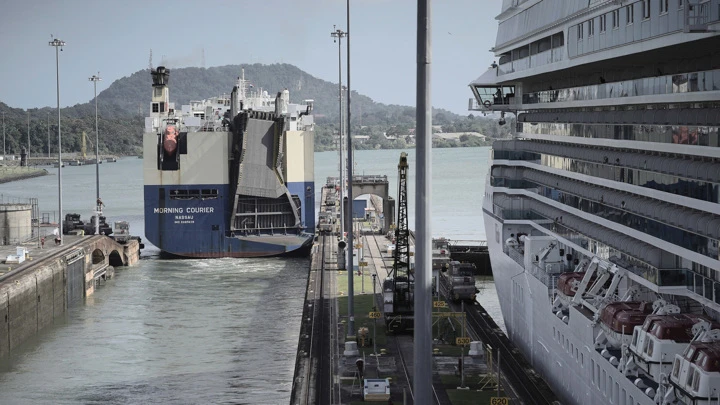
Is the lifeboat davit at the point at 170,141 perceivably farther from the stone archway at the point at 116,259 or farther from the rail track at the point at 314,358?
the rail track at the point at 314,358

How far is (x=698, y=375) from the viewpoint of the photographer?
20.8m

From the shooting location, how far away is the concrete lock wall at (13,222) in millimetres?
64000

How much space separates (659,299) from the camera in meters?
25.3

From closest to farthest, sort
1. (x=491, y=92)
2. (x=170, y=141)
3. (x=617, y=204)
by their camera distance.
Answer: (x=617, y=204) → (x=491, y=92) → (x=170, y=141)

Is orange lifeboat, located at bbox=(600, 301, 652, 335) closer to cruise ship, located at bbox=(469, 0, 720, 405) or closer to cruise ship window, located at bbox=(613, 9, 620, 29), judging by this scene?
cruise ship, located at bbox=(469, 0, 720, 405)

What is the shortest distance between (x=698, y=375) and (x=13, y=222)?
5015 cm

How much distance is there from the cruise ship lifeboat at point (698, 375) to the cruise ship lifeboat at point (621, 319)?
3.10m

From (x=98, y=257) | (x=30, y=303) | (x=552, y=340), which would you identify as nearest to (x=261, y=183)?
(x=98, y=257)

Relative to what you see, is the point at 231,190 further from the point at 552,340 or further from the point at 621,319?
the point at 621,319

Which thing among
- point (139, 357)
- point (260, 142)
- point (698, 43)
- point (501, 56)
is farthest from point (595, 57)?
point (260, 142)

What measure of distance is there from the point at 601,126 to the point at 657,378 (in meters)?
9.48

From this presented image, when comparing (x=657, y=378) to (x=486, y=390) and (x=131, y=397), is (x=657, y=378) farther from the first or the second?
(x=131, y=397)

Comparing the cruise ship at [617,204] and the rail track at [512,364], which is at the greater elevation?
the cruise ship at [617,204]

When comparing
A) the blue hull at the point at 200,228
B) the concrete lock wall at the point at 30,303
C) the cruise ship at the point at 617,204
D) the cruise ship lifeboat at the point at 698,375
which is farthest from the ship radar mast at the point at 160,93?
the cruise ship lifeboat at the point at 698,375
